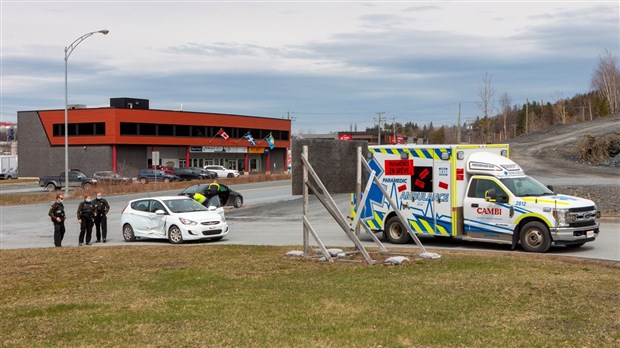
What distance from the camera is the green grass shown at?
798cm

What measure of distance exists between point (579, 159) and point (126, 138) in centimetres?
5005

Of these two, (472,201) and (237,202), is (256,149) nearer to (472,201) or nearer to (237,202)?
(237,202)

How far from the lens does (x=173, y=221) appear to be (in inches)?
890

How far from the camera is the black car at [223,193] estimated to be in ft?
121

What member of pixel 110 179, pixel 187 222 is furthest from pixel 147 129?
pixel 187 222

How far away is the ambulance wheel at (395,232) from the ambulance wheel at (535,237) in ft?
11.3

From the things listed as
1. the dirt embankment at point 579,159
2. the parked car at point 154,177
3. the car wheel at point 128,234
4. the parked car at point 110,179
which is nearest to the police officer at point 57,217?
the car wheel at point 128,234

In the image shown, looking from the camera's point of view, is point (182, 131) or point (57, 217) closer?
point (57, 217)

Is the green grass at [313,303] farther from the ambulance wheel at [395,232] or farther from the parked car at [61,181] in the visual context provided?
the parked car at [61,181]

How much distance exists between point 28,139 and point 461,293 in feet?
274

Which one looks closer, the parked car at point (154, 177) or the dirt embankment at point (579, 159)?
the dirt embankment at point (579, 159)

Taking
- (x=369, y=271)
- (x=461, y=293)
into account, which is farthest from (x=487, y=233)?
(x=461, y=293)

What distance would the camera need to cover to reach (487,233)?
61.7ft

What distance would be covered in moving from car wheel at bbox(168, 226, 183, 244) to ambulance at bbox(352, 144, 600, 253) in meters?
5.74
